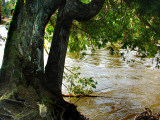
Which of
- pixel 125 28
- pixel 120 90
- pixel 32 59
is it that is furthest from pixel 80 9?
pixel 120 90

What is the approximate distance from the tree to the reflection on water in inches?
93.4

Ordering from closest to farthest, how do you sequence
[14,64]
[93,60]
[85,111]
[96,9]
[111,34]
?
1. [14,64]
2. [96,9]
3. [111,34]
4. [85,111]
5. [93,60]

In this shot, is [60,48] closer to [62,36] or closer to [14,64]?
[62,36]

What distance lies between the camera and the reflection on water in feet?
24.6

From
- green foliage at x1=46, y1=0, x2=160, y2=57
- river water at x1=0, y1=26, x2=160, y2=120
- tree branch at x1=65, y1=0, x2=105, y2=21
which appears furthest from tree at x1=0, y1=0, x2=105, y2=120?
river water at x1=0, y1=26, x2=160, y2=120

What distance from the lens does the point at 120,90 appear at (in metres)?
10.1

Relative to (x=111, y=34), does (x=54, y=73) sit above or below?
below

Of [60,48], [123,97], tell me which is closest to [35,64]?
[60,48]

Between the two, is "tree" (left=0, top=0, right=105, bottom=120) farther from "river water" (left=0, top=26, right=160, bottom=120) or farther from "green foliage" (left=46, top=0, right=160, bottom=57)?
"river water" (left=0, top=26, right=160, bottom=120)

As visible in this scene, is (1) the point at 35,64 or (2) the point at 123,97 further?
(2) the point at 123,97

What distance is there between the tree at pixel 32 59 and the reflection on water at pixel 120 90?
7.78ft

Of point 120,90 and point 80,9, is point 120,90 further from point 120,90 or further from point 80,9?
point 80,9

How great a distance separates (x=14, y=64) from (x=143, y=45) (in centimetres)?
398

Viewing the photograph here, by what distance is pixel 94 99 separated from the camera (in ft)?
28.5
